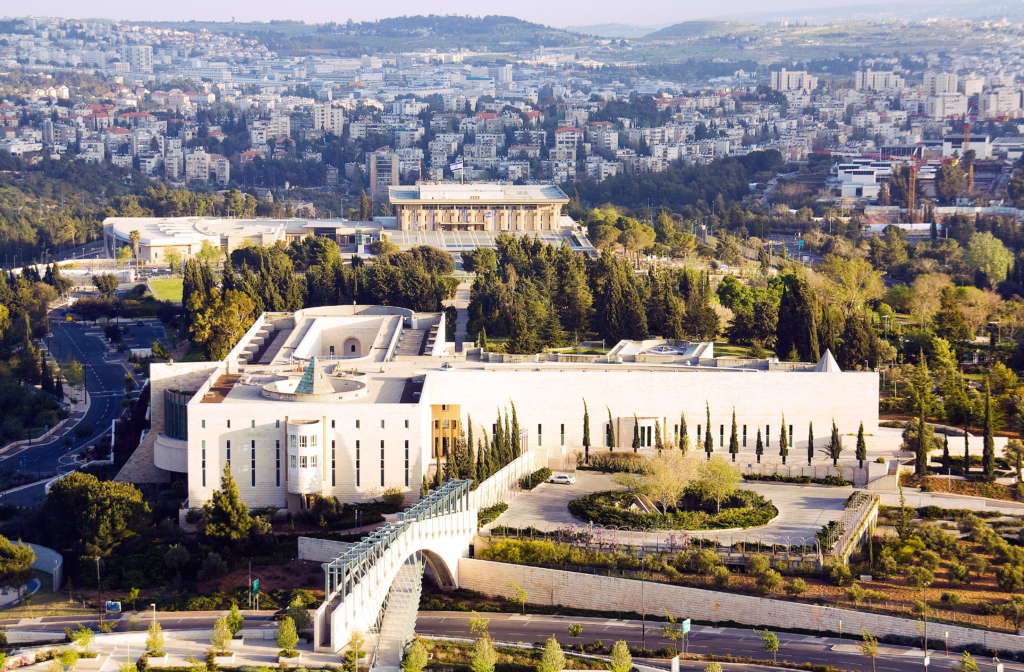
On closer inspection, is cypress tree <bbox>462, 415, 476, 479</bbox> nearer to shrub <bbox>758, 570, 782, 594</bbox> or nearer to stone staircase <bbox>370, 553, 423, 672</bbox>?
stone staircase <bbox>370, 553, 423, 672</bbox>

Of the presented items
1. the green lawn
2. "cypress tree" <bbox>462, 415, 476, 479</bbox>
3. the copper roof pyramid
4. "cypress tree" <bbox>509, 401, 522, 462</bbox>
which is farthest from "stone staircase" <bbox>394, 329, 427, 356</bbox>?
the green lawn

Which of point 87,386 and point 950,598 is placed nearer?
Result: point 950,598

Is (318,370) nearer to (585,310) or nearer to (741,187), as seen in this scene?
(585,310)

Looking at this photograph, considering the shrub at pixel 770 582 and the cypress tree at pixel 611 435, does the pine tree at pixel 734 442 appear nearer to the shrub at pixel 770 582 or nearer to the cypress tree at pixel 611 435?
the cypress tree at pixel 611 435

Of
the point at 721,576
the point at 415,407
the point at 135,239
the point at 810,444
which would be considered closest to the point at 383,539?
the point at 721,576

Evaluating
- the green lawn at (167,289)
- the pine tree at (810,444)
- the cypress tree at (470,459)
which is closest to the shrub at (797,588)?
the cypress tree at (470,459)

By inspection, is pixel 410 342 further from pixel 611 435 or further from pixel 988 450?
pixel 988 450
